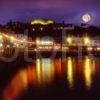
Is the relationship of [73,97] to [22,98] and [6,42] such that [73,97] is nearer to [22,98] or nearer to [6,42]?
[22,98]

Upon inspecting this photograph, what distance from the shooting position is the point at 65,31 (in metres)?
158

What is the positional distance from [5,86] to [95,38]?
120272mm

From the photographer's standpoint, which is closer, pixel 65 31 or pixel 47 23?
pixel 65 31

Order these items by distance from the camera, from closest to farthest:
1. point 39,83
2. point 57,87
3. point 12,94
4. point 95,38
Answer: point 12,94 < point 57,87 < point 39,83 < point 95,38

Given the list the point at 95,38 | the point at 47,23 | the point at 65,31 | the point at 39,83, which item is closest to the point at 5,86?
the point at 39,83

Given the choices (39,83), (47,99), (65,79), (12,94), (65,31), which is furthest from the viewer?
(65,31)

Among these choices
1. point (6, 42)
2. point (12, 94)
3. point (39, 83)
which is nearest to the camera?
point (12, 94)

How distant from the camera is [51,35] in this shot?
151375mm

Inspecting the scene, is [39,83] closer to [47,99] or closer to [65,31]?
[47,99]

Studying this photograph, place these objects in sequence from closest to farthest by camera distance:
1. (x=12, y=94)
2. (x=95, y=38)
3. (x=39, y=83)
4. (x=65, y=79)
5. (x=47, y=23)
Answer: (x=12, y=94)
(x=39, y=83)
(x=65, y=79)
(x=95, y=38)
(x=47, y=23)

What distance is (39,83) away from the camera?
84.7 ft

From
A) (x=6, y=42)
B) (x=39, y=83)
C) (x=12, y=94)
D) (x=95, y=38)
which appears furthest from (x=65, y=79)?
(x=95, y=38)

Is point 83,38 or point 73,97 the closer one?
point 73,97

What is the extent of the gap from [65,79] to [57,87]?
411cm
